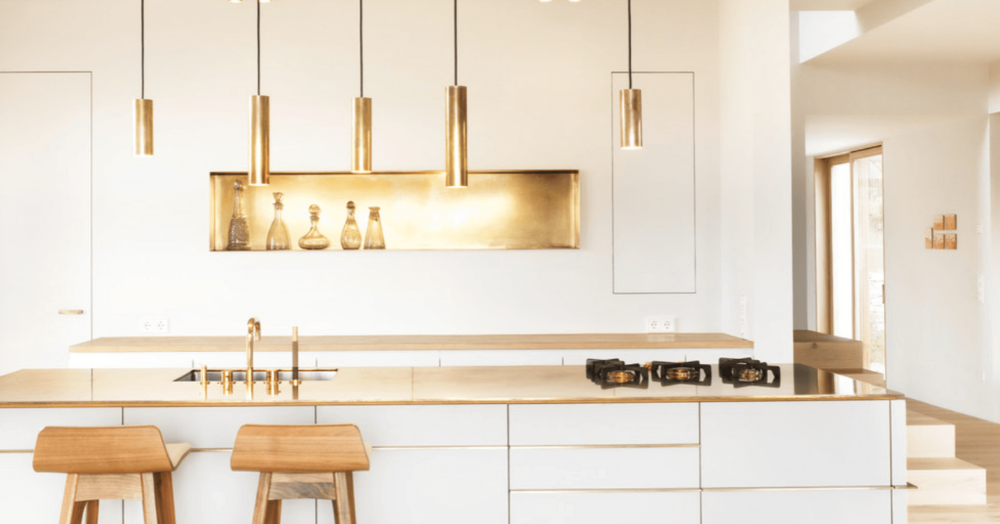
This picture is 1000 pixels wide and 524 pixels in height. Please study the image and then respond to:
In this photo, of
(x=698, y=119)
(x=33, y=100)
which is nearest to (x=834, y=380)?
(x=698, y=119)

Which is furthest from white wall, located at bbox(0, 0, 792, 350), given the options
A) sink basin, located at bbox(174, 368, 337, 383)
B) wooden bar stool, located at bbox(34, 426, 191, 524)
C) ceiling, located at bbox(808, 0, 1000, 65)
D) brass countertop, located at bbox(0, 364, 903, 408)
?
wooden bar stool, located at bbox(34, 426, 191, 524)

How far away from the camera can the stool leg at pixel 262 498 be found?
101 inches

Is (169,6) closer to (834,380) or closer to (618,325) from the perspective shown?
(618,325)

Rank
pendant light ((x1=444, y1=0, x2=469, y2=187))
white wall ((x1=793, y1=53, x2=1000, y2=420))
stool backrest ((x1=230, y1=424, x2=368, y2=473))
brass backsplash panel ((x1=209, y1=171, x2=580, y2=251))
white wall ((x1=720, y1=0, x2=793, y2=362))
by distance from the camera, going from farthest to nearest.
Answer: white wall ((x1=793, y1=53, x2=1000, y2=420)) → brass backsplash panel ((x1=209, y1=171, x2=580, y2=251)) → white wall ((x1=720, y1=0, x2=793, y2=362)) → pendant light ((x1=444, y1=0, x2=469, y2=187)) → stool backrest ((x1=230, y1=424, x2=368, y2=473))

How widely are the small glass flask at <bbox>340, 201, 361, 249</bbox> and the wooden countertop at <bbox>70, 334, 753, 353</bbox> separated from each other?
597mm

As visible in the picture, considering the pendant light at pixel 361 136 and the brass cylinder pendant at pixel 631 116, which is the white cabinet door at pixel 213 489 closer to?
the pendant light at pixel 361 136

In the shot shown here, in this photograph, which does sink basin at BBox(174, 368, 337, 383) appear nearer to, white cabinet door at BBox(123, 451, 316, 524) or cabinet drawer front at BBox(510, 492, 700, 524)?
white cabinet door at BBox(123, 451, 316, 524)

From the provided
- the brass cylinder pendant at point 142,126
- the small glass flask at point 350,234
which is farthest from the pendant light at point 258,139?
the small glass flask at point 350,234

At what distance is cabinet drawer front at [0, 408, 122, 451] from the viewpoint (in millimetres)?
2820

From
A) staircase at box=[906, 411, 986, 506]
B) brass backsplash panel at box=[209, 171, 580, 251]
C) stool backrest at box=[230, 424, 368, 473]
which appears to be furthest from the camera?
brass backsplash panel at box=[209, 171, 580, 251]

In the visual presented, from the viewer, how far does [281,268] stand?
194 inches

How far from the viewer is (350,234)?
4.86 metres

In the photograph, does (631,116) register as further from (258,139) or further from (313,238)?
(313,238)

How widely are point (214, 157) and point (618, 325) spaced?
9.28 ft
